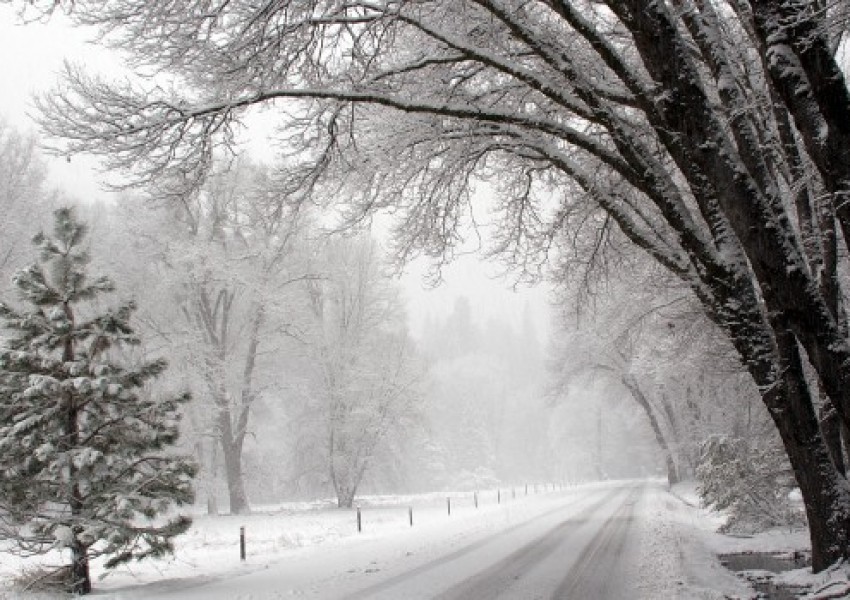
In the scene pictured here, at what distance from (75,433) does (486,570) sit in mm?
7202

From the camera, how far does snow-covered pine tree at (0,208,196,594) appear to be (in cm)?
968

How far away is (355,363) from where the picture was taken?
30.0 m

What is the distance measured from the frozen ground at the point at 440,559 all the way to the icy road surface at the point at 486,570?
2cm

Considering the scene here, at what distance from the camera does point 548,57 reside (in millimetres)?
7824

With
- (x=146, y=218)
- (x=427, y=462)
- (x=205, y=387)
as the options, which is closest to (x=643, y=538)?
(x=205, y=387)

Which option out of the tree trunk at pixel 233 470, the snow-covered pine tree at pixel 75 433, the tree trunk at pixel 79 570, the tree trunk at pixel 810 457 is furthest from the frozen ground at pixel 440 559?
the tree trunk at pixel 233 470

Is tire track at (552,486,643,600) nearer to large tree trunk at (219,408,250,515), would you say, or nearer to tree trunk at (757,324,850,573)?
tree trunk at (757,324,850,573)

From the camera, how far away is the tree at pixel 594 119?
655 cm

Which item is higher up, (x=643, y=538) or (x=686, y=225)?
(x=686, y=225)

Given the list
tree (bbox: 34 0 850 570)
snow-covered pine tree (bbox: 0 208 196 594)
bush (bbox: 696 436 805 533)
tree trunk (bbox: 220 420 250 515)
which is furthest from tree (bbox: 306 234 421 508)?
tree (bbox: 34 0 850 570)

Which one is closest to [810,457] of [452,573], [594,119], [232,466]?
[594,119]

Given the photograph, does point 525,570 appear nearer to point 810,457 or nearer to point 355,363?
point 810,457

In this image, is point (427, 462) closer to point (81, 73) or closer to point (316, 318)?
point (316, 318)

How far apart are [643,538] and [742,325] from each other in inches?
338
